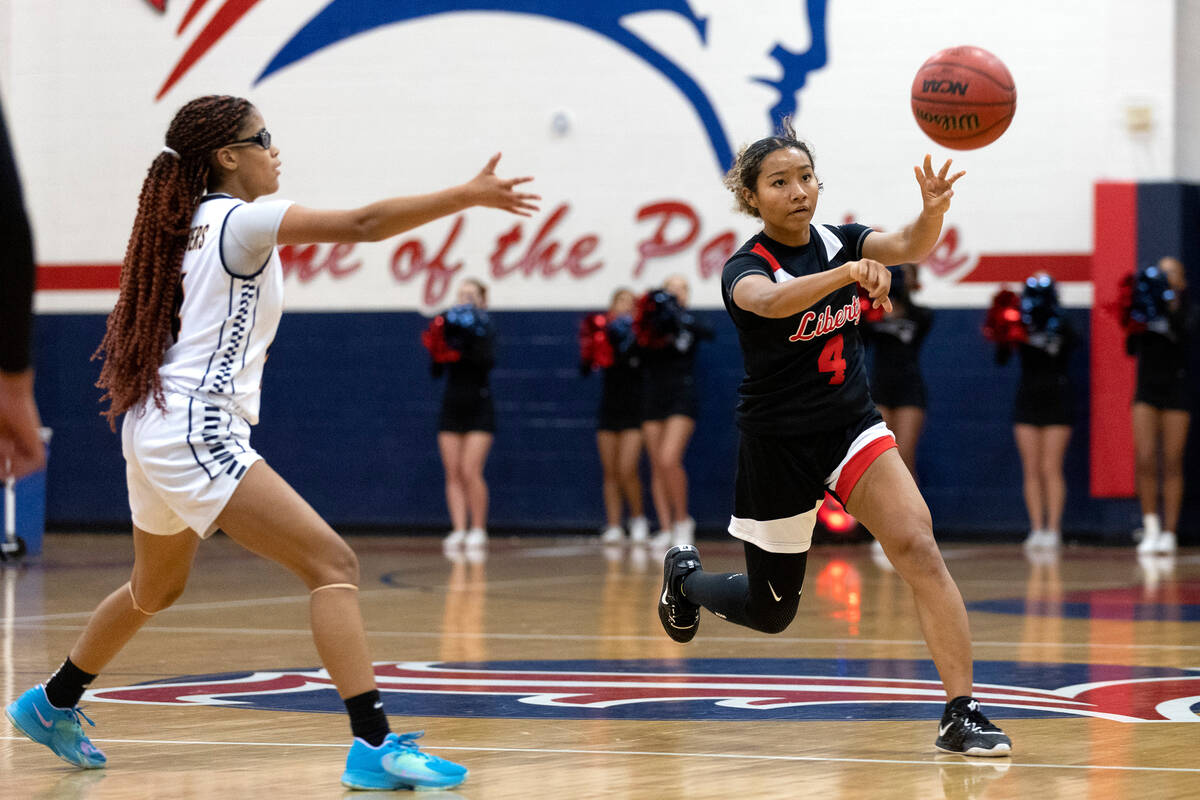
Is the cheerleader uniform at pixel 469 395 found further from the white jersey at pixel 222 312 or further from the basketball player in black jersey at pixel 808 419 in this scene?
the white jersey at pixel 222 312

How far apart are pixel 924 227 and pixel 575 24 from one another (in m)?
11.5

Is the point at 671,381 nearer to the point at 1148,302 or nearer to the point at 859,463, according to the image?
the point at 1148,302

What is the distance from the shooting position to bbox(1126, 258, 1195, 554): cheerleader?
46.1 feet

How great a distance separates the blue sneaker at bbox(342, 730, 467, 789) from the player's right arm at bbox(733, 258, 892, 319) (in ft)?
5.37

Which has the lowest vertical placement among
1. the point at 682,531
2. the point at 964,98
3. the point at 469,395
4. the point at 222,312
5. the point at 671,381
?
the point at 682,531

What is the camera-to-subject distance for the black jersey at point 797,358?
5449 mm

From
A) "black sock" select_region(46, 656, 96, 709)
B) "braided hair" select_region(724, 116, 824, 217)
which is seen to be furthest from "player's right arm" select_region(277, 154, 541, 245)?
"black sock" select_region(46, 656, 96, 709)

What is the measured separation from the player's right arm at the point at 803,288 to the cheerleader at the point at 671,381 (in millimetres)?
9425

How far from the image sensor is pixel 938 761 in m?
5.05

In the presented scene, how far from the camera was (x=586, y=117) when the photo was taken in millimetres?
16469

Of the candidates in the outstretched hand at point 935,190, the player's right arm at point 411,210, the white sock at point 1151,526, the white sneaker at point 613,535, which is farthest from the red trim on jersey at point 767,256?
the white sneaker at point 613,535

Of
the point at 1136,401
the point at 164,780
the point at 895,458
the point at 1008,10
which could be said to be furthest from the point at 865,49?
the point at 164,780

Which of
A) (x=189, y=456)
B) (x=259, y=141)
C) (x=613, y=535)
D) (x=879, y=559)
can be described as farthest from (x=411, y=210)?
(x=613, y=535)

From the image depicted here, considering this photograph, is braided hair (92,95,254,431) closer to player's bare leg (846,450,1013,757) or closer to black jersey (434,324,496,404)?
player's bare leg (846,450,1013,757)
